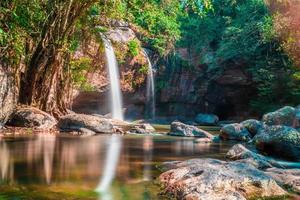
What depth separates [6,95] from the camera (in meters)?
12.6

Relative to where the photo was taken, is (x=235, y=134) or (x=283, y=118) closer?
(x=235, y=134)

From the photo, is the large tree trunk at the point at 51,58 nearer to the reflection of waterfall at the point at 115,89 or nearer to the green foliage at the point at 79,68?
the green foliage at the point at 79,68

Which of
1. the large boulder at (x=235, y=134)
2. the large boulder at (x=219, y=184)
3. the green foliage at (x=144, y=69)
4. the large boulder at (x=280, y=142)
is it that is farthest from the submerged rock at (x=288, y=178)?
the green foliage at (x=144, y=69)

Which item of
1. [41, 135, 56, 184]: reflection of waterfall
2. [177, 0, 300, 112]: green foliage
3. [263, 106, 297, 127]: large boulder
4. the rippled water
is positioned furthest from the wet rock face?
[177, 0, 300, 112]: green foliage

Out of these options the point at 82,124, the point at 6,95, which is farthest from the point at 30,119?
the point at 82,124

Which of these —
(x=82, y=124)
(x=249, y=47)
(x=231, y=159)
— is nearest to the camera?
(x=231, y=159)

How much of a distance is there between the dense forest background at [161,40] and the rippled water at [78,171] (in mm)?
2675

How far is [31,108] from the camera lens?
44.3 ft

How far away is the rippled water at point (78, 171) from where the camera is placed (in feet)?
14.9

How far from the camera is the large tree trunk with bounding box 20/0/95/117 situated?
524 inches

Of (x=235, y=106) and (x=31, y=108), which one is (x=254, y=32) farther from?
(x=31, y=108)

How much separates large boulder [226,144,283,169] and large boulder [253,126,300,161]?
1426 mm

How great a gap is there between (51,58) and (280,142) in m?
7.87

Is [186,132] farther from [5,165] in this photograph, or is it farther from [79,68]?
[5,165]
